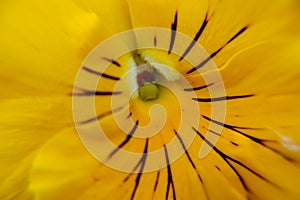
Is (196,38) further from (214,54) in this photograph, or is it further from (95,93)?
(95,93)

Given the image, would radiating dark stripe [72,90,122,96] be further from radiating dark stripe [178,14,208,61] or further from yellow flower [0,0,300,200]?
radiating dark stripe [178,14,208,61]

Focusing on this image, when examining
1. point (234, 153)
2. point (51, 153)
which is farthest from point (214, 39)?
point (51, 153)

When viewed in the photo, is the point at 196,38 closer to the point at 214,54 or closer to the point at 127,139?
the point at 214,54

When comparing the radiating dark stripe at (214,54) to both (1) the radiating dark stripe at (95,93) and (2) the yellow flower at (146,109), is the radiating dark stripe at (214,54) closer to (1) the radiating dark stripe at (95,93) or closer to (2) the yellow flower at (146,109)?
(2) the yellow flower at (146,109)

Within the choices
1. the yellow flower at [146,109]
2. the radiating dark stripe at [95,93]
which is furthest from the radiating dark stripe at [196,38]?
the radiating dark stripe at [95,93]

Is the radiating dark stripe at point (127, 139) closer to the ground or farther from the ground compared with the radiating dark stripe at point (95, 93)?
closer to the ground

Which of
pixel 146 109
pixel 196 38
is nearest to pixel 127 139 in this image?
pixel 146 109

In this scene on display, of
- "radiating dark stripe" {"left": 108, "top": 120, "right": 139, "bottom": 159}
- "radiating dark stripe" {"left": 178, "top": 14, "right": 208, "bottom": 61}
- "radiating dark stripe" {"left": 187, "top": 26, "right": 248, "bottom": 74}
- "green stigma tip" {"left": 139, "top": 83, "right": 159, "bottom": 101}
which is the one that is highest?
"radiating dark stripe" {"left": 178, "top": 14, "right": 208, "bottom": 61}

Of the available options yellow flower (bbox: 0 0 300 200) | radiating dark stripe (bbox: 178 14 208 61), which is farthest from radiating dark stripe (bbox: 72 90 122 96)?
radiating dark stripe (bbox: 178 14 208 61)
